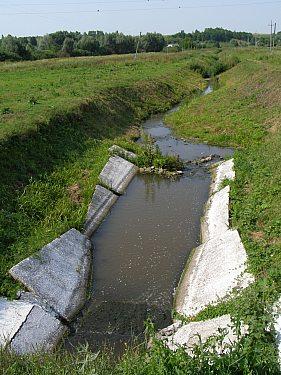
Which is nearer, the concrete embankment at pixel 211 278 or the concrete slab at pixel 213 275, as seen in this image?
the concrete embankment at pixel 211 278

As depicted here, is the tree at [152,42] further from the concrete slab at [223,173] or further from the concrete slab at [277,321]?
the concrete slab at [277,321]

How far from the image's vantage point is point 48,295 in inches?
503

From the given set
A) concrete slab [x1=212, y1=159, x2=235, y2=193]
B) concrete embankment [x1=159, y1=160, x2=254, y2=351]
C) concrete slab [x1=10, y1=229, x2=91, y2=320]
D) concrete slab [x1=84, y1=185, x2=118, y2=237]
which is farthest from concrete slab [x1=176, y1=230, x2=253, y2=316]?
concrete slab [x1=212, y1=159, x2=235, y2=193]

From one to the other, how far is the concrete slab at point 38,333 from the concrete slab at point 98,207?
5331 mm

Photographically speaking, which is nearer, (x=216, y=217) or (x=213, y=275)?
(x=213, y=275)

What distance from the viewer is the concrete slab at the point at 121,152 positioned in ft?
81.3

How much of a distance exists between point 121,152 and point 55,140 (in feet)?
12.9

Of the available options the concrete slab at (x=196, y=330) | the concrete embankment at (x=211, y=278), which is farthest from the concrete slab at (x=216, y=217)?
the concrete slab at (x=196, y=330)

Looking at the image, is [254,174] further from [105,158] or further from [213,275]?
[105,158]

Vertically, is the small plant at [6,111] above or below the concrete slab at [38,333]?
above

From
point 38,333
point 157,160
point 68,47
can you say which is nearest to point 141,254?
point 38,333

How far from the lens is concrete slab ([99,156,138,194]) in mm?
21500

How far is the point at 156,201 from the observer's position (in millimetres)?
20719

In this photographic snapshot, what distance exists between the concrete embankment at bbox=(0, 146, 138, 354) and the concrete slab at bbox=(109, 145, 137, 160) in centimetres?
793
